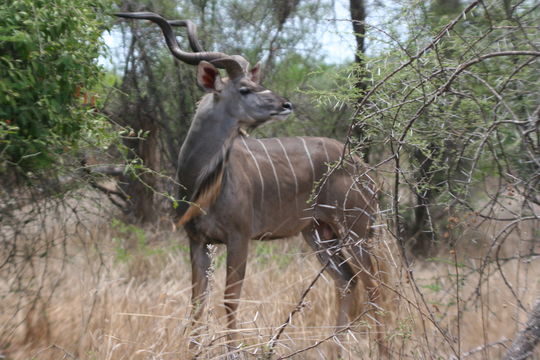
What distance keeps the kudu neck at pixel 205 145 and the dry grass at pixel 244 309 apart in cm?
61

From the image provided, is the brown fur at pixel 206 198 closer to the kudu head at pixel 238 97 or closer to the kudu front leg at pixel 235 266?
the kudu front leg at pixel 235 266

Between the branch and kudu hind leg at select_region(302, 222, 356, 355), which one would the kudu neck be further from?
the branch

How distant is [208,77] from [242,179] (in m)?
0.65

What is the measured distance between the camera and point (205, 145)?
4.02 m

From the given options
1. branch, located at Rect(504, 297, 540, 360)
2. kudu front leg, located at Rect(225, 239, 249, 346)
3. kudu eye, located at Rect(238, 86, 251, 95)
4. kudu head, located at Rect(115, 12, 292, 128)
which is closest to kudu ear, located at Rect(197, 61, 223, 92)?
kudu head, located at Rect(115, 12, 292, 128)

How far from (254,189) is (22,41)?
2.03 m

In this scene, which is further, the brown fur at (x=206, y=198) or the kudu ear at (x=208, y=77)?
the kudu ear at (x=208, y=77)

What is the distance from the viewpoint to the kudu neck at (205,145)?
397 centimetres

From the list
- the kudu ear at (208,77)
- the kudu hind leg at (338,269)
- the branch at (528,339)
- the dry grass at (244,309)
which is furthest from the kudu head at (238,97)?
the branch at (528,339)

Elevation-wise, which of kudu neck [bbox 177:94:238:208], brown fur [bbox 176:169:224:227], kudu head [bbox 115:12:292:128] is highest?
kudu head [bbox 115:12:292:128]

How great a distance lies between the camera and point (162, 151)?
6.21m

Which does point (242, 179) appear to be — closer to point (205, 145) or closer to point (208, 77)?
point (205, 145)

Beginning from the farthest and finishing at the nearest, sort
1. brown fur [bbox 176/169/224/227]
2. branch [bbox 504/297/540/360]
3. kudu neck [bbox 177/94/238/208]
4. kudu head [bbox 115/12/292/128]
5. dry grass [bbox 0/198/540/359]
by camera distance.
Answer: kudu head [bbox 115/12/292/128] → kudu neck [bbox 177/94/238/208] → brown fur [bbox 176/169/224/227] → dry grass [bbox 0/198/540/359] → branch [bbox 504/297/540/360]

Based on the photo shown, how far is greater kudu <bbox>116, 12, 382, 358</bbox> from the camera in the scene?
3.89 m
